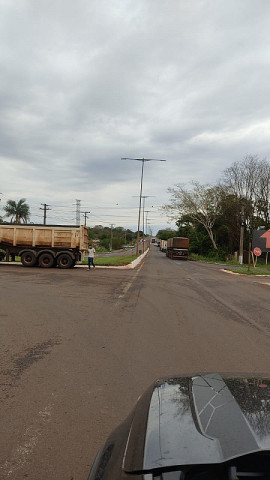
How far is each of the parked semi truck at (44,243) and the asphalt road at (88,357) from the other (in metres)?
11.0

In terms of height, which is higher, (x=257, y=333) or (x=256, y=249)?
(x=256, y=249)

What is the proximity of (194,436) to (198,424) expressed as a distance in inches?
4.7

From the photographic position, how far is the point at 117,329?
7680mm

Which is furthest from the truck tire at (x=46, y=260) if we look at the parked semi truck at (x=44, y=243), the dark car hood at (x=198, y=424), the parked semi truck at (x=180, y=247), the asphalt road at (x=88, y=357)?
the parked semi truck at (x=180, y=247)

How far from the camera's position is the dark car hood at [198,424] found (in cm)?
160

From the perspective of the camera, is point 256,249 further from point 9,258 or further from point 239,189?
point 239,189

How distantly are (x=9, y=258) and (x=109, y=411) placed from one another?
2253cm

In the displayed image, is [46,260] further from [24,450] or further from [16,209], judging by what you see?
[16,209]

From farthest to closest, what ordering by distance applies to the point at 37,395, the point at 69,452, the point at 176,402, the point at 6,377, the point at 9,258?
the point at 9,258, the point at 6,377, the point at 37,395, the point at 69,452, the point at 176,402

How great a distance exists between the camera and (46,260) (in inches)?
925

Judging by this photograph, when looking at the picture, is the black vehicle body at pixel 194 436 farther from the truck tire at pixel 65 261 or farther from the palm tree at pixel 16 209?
the palm tree at pixel 16 209

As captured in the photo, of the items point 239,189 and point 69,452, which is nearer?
point 69,452

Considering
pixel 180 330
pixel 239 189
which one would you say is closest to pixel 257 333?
pixel 180 330

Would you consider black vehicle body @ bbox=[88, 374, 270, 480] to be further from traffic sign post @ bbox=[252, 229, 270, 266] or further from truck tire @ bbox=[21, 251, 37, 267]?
traffic sign post @ bbox=[252, 229, 270, 266]
